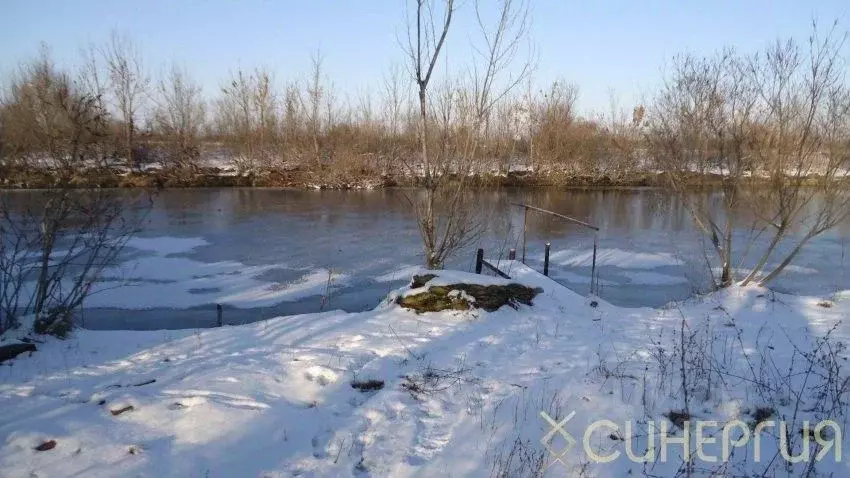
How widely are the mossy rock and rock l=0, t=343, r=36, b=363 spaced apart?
159 inches

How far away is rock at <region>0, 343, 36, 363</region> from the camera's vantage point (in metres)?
4.88

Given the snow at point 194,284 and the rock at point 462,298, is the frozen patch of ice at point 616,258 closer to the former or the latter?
the snow at point 194,284

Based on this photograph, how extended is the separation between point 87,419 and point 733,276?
10.4m

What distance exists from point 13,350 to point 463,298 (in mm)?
4796

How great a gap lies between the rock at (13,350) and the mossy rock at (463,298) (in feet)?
13.3

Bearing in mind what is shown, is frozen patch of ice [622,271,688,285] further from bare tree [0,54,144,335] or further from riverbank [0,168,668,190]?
riverbank [0,168,668,190]

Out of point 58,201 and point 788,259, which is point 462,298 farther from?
point 788,259

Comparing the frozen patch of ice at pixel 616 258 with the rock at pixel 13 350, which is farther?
the frozen patch of ice at pixel 616 258

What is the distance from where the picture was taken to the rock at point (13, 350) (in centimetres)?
488

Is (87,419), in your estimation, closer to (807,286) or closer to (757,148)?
(757,148)

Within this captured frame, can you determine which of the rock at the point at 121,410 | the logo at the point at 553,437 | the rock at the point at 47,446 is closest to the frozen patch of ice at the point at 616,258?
the logo at the point at 553,437

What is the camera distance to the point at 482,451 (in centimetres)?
331

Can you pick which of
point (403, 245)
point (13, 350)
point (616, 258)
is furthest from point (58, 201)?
point (616, 258)

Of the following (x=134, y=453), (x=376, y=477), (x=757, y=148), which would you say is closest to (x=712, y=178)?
(x=757, y=148)
